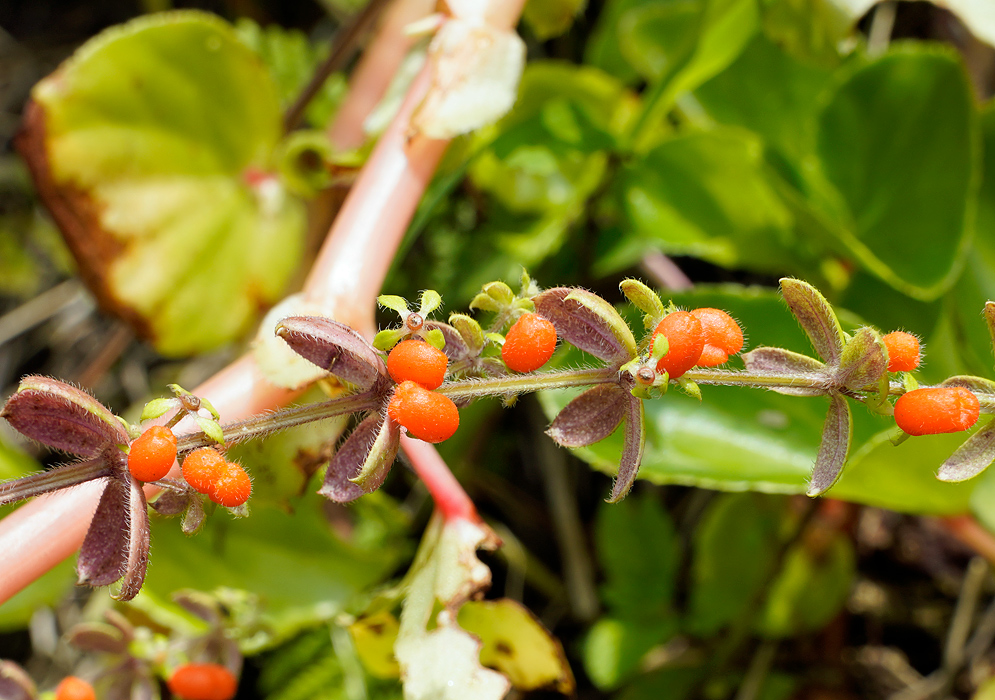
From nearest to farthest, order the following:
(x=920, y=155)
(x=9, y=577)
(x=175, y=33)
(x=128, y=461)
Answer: (x=128, y=461) < (x=9, y=577) < (x=920, y=155) < (x=175, y=33)

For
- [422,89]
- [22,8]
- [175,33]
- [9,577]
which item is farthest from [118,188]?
[22,8]

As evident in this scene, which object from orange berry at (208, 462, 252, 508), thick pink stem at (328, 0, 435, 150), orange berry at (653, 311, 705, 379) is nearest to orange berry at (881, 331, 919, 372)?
orange berry at (653, 311, 705, 379)

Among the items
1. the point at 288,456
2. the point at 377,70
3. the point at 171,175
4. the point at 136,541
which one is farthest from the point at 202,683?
the point at 377,70

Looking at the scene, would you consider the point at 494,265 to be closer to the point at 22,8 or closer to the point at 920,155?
the point at 920,155

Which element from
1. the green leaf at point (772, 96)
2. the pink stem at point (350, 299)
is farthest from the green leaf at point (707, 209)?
the pink stem at point (350, 299)

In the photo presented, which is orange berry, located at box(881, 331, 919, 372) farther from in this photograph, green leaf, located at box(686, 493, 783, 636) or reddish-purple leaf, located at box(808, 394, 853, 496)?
green leaf, located at box(686, 493, 783, 636)
